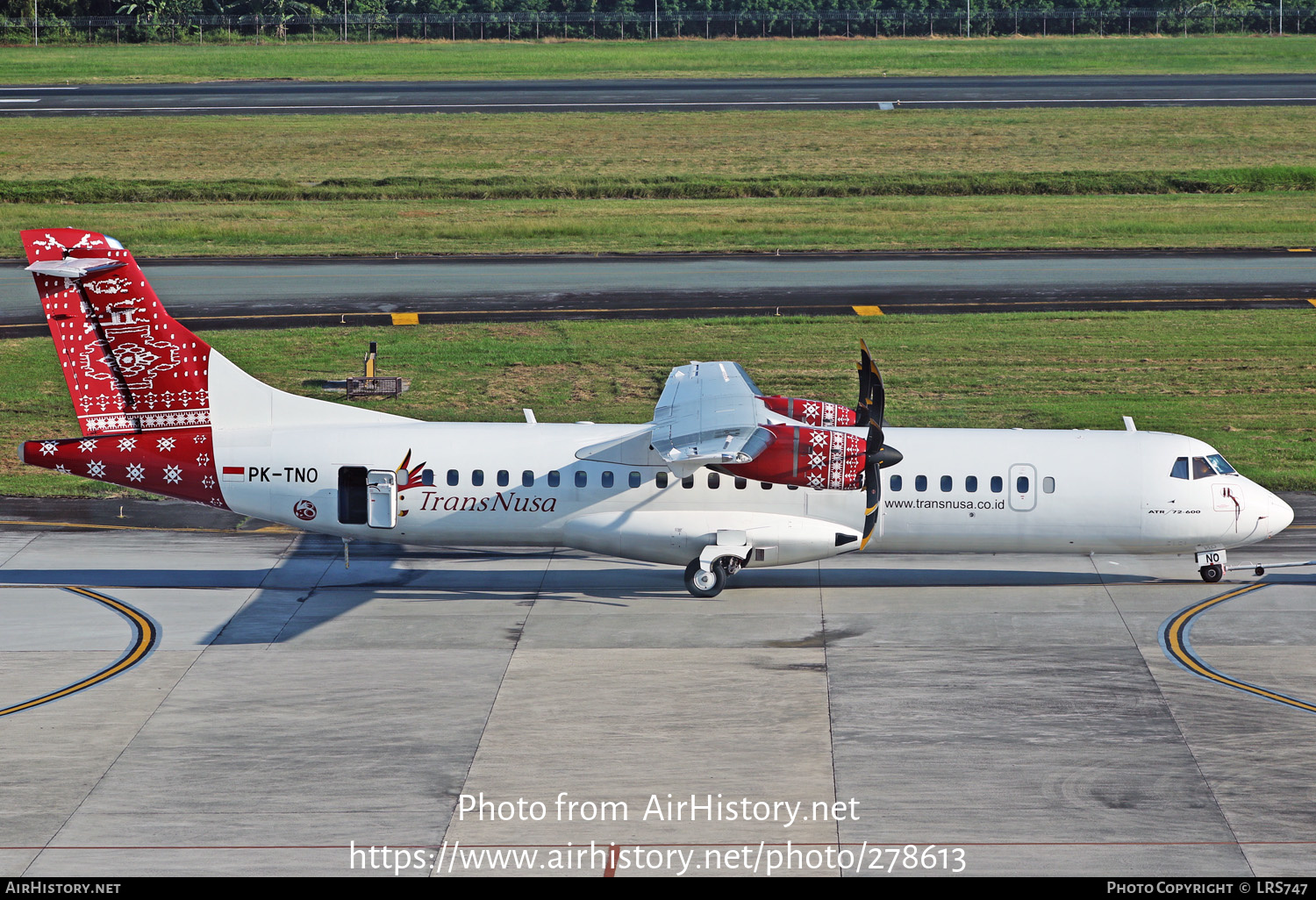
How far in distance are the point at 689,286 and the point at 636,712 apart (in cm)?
3339

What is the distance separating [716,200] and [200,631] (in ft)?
155

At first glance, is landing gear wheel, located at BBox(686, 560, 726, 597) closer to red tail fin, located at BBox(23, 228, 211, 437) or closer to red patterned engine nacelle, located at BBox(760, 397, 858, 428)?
red patterned engine nacelle, located at BBox(760, 397, 858, 428)

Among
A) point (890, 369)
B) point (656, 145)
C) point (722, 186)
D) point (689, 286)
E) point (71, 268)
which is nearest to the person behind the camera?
point (71, 268)

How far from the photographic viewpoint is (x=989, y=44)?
4658 inches

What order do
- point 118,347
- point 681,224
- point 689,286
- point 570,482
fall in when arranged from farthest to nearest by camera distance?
1. point 681,224
2. point 689,286
3. point 570,482
4. point 118,347

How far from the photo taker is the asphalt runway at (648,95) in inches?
3415

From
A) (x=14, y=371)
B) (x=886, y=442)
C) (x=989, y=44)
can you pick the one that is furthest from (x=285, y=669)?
(x=989, y=44)

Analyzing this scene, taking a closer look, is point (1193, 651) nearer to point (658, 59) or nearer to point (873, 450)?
point (873, 450)

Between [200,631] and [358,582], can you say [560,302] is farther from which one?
[200,631]

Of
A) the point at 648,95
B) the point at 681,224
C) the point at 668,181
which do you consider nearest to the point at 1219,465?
the point at 681,224

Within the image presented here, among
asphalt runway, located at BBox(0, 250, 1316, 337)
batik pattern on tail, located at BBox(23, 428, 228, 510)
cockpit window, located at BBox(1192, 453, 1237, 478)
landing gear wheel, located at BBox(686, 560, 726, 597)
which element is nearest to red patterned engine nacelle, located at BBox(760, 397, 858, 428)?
landing gear wheel, located at BBox(686, 560, 726, 597)

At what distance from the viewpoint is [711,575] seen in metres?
26.3

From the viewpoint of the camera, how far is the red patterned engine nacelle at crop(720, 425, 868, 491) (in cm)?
2316

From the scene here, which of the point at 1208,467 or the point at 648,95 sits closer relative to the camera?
the point at 1208,467
